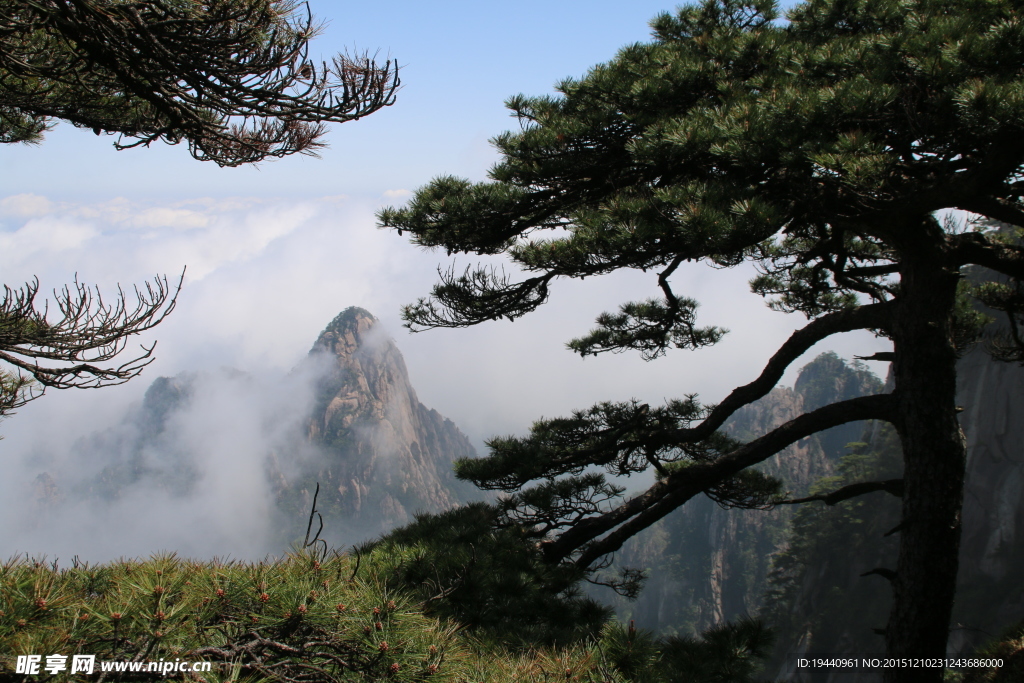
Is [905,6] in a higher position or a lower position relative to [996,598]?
higher

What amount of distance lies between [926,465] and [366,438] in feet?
283

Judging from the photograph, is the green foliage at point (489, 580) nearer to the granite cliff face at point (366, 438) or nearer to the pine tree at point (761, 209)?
the pine tree at point (761, 209)

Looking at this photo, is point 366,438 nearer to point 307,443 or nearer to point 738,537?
point 307,443

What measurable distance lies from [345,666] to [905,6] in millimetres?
4437

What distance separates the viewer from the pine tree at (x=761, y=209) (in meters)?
2.93

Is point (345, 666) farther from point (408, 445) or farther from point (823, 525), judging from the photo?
point (408, 445)

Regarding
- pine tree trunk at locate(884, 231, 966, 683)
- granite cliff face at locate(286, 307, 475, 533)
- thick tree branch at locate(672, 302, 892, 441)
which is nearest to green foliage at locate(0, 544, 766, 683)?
pine tree trunk at locate(884, 231, 966, 683)

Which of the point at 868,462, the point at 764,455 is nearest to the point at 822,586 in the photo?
the point at 868,462

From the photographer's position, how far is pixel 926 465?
3.72 meters

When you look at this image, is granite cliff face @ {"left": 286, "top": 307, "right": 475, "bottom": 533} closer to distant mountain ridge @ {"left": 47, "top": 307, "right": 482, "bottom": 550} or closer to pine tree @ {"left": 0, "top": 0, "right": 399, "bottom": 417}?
distant mountain ridge @ {"left": 47, "top": 307, "right": 482, "bottom": 550}

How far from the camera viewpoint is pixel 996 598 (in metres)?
24.8

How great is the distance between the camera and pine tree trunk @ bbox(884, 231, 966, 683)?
362cm

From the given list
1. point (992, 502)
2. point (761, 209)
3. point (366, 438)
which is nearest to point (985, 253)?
point (761, 209)

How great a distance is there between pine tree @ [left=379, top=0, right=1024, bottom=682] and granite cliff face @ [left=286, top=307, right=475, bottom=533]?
76.4m
